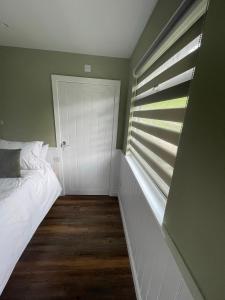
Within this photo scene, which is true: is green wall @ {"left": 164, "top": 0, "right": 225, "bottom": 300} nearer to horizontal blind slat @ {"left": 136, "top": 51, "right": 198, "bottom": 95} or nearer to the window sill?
horizontal blind slat @ {"left": 136, "top": 51, "right": 198, "bottom": 95}

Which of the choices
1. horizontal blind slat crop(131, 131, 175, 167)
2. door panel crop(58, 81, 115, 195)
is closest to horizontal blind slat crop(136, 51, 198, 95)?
horizontal blind slat crop(131, 131, 175, 167)

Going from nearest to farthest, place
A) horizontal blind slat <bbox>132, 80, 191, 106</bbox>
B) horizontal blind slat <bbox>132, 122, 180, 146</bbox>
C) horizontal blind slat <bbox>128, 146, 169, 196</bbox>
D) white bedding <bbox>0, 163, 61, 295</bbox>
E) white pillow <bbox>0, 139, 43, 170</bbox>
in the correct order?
horizontal blind slat <bbox>132, 80, 191, 106</bbox>, horizontal blind slat <bbox>132, 122, 180, 146</bbox>, horizontal blind slat <bbox>128, 146, 169, 196</bbox>, white bedding <bbox>0, 163, 61, 295</bbox>, white pillow <bbox>0, 139, 43, 170</bbox>

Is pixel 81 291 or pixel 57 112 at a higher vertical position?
pixel 57 112

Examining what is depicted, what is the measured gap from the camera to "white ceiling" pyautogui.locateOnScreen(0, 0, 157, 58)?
3.95 ft

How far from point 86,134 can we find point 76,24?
4.48 feet

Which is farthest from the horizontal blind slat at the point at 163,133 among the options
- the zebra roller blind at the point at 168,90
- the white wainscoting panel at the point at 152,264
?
the white wainscoting panel at the point at 152,264

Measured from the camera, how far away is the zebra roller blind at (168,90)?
0.75 meters

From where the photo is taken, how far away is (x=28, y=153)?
6.37 feet

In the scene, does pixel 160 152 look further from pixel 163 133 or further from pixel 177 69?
pixel 177 69

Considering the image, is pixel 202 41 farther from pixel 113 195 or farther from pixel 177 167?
pixel 113 195

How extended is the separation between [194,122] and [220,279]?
0.56m

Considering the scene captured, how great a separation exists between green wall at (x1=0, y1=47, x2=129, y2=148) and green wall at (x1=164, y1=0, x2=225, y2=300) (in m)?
1.76

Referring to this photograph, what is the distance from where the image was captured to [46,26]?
1495 mm

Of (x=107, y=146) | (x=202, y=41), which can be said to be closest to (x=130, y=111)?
(x=107, y=146)
